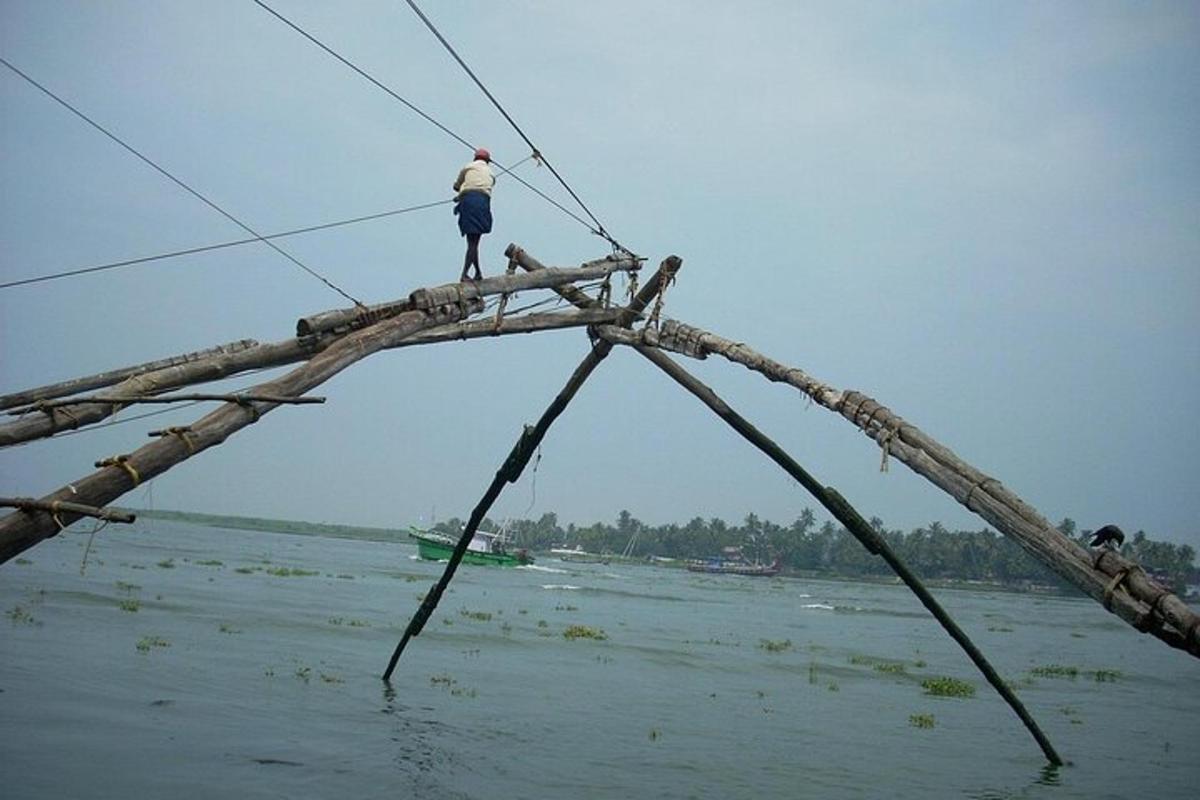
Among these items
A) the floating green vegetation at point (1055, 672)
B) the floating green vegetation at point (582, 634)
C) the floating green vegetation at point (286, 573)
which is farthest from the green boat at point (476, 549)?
the floating green vegetation at point (1055, 672)

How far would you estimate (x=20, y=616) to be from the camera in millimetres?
22891

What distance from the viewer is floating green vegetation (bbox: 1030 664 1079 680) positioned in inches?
1304

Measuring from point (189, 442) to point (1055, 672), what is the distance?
112ft

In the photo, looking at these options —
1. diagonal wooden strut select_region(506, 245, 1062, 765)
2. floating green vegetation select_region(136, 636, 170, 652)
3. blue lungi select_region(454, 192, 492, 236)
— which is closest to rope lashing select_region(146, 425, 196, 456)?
blue lungi select_region(454, 192, 492, 236)

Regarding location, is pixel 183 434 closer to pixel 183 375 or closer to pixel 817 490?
pixel 183 375

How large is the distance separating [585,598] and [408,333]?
170ft

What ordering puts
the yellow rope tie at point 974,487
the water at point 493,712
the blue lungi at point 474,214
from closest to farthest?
the yellow rope tie at point 974,487 → the blue lungi at point 474,214 → the water at point 493,712

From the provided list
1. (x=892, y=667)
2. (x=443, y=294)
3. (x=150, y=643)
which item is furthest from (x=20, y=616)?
(x=892, y=667)

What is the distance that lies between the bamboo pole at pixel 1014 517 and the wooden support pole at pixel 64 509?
5.86 m

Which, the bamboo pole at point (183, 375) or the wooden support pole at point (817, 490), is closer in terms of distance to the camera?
the bamboo pole at point (183, 375)

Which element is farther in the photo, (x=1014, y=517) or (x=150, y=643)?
(x=150, y=643)

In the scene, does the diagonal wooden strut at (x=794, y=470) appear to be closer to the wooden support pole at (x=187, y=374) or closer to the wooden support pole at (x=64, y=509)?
the wooden support pole at (x=187, y=374)

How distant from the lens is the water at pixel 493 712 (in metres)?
12.1

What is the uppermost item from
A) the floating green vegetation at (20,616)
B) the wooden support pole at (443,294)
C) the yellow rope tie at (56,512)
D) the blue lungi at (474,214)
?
the blue lungi at (474,214)
